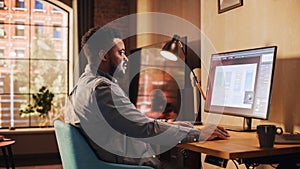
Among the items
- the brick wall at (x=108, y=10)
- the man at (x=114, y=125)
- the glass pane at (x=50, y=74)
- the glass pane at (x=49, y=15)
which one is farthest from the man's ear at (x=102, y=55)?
the glass pane at (x=49, y=15)

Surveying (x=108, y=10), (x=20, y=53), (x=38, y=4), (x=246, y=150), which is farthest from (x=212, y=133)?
(x=38, y=4)

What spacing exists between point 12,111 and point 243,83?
16.4 ft

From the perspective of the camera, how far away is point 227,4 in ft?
9.04

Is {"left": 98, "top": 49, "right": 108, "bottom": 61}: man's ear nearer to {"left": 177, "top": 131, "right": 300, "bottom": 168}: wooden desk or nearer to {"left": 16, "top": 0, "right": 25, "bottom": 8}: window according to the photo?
{"left": 177, "top": 131, "right": 300, "bottom": 168}: wooden desk

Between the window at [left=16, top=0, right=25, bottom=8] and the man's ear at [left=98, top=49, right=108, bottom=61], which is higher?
the window at [left=16, top=0, right=25, bottom=8]

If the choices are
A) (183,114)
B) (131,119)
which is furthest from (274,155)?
(183,114)

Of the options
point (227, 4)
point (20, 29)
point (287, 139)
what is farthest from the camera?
point (20, 29)

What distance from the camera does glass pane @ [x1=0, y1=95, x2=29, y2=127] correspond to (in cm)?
633

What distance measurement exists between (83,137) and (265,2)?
133cm

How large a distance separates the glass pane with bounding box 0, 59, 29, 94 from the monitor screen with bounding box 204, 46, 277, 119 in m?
4.53

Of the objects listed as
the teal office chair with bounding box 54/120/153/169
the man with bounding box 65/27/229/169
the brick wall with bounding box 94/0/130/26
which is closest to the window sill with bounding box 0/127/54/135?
the brick wall with bounding box 94/0/130/26

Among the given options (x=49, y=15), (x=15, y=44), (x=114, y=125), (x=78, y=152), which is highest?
(x=49, y=15)

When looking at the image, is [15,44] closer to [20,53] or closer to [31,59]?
[20,53]

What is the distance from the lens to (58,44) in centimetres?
662
